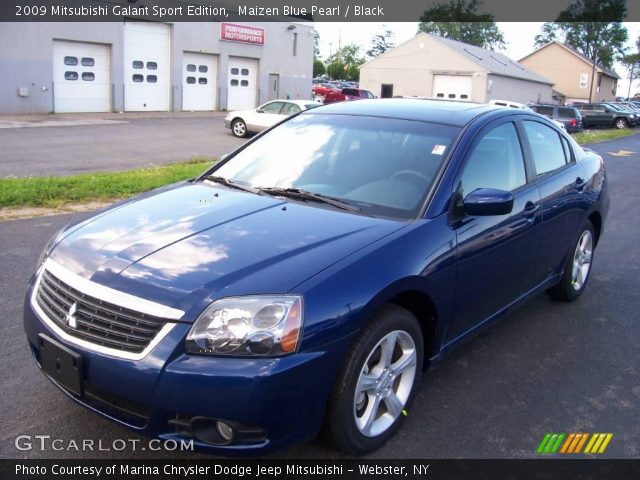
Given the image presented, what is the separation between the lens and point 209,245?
3.08m

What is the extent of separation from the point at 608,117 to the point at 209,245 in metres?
40.8

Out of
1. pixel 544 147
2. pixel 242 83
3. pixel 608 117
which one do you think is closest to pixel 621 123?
pixel 608 117

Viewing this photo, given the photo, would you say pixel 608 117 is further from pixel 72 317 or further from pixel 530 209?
pixel 72 317

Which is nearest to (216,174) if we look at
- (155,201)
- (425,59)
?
(155,201)

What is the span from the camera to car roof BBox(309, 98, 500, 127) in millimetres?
4168

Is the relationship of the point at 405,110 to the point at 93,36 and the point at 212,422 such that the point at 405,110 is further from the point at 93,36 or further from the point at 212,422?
the point at 93,36

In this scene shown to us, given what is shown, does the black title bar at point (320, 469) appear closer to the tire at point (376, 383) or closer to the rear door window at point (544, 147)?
the tire at point (376, 383)

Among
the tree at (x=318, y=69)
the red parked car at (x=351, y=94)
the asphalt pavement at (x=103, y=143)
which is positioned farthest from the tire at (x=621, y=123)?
the tree at (x=318, y=69)

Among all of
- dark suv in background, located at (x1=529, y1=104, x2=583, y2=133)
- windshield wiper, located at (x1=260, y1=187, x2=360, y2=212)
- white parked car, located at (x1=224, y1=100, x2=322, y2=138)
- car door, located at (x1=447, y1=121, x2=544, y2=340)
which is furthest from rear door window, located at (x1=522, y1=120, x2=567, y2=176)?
dark suv in background, located at (x1=529, y1=104, x2=583, y2=133)

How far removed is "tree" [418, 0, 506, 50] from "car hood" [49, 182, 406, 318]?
327 feet

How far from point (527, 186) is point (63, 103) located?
25.3 metres

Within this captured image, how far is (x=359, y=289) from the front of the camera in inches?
114

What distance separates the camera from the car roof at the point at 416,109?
4168mm

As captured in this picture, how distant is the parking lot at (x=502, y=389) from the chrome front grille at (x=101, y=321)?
59 centimetres
